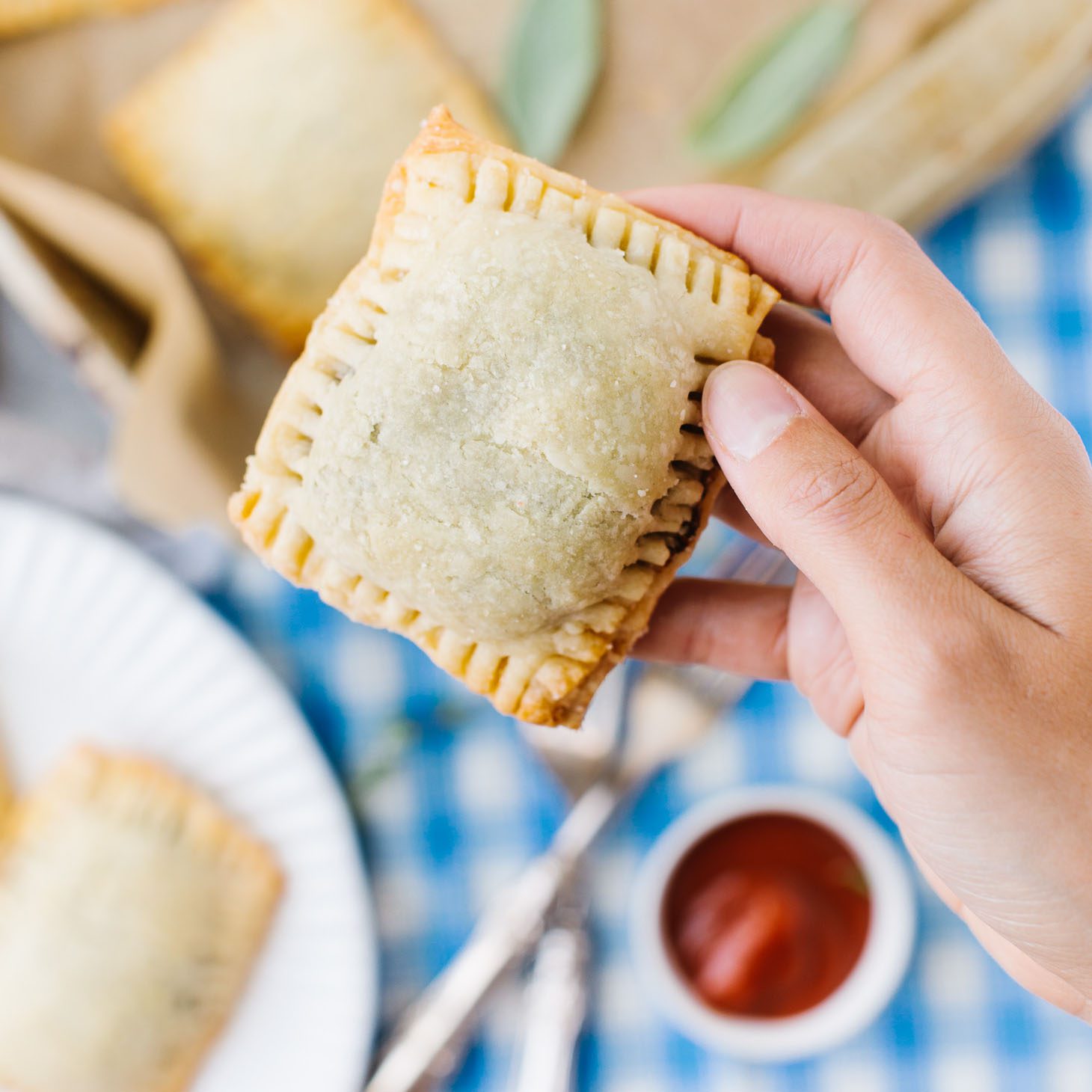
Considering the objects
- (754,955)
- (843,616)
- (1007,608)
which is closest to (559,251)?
(843,616)

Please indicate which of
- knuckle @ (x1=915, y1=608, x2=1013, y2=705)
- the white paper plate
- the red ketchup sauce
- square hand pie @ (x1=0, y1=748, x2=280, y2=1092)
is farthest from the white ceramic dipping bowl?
knuckle @ (x1=915, y1=608, x2=1013, y2=705)

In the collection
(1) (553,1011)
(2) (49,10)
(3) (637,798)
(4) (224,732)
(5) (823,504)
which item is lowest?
(1) (553,1011)

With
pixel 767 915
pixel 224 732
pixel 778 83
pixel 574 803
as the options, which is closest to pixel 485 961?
pixel 574 803

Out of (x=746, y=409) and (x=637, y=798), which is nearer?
(x=746, y=409)

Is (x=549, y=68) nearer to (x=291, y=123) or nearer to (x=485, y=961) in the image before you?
(x=291, y=123)

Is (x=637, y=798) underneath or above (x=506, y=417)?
underneath

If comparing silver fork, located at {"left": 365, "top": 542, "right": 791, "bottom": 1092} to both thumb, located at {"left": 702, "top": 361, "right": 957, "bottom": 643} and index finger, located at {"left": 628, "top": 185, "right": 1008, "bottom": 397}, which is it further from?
thumb, located at {"left": 702, "top": 361, "right": 957, "bottom": 643}

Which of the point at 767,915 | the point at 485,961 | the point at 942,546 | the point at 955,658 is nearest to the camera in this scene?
the point at 955,658
